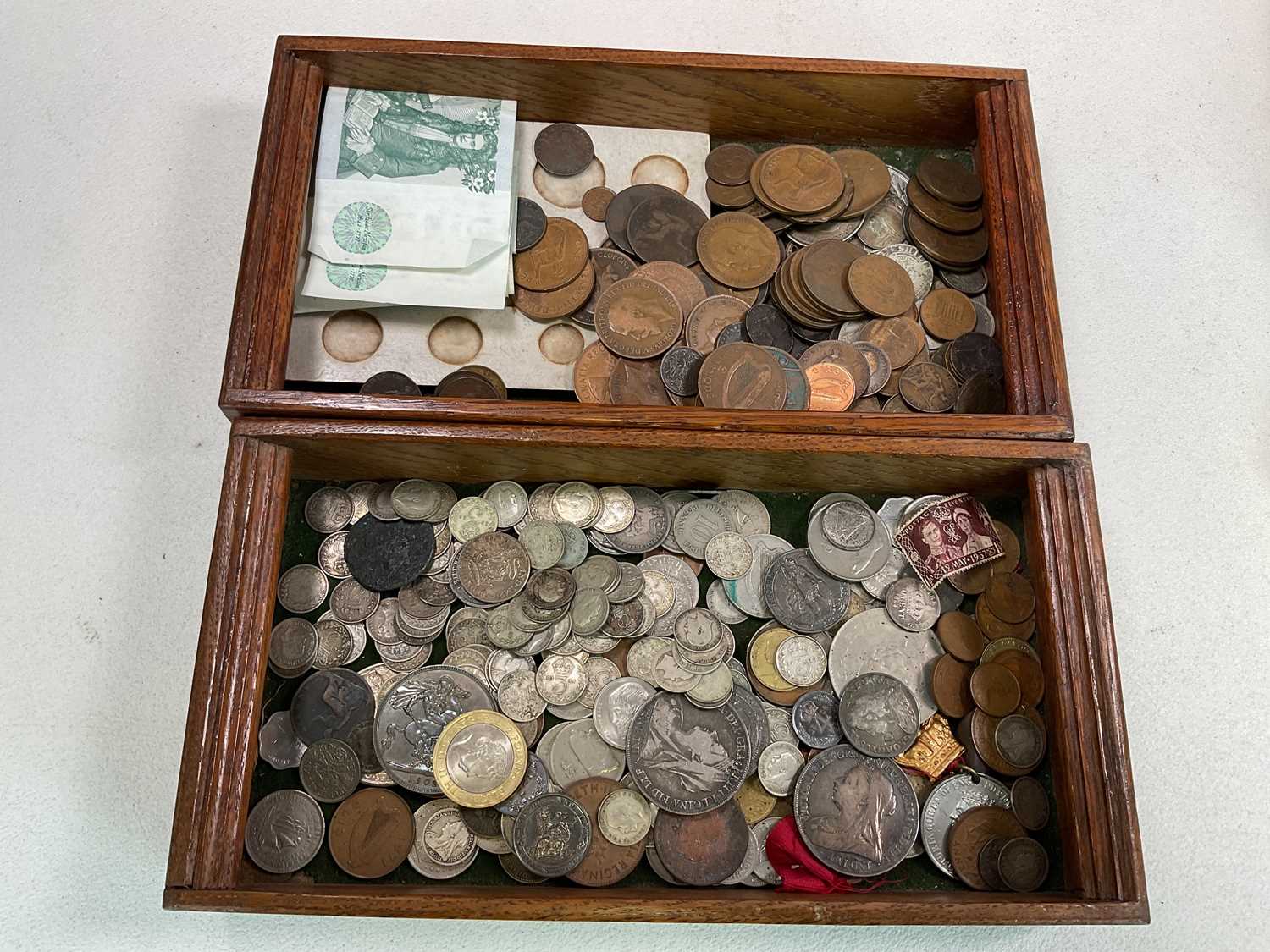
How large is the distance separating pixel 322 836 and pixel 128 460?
777 mm

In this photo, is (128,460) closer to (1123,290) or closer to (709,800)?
(709,800)

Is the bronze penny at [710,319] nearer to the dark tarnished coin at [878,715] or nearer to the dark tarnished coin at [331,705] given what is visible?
the dark tarnished coin at [878,715]

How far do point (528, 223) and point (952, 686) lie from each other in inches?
42.2

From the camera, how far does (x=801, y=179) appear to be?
1655 millimetres

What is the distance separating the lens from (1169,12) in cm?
201

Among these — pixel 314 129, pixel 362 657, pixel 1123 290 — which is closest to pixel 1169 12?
pixel 1123 290

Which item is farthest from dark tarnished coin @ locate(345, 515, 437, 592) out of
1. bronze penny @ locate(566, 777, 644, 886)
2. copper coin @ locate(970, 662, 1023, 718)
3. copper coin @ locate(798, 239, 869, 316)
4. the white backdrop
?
copper coin @ locate(970, 662, 1023, 718)

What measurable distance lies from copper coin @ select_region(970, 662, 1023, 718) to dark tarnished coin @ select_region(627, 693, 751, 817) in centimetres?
37

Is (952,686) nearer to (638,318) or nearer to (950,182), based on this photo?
(638,318)

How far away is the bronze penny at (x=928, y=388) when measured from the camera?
154 cm

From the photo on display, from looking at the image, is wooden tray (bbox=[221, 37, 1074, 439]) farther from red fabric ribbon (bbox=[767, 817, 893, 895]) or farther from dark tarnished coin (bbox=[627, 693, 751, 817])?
red fabric ribbon (bbox=[767, 817, 893, 895])

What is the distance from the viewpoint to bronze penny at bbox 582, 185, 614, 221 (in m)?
1.67

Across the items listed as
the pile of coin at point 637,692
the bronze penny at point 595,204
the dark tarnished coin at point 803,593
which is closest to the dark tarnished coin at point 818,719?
the pile of coin at point 637,692

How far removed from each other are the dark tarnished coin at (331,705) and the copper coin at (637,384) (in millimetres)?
622
